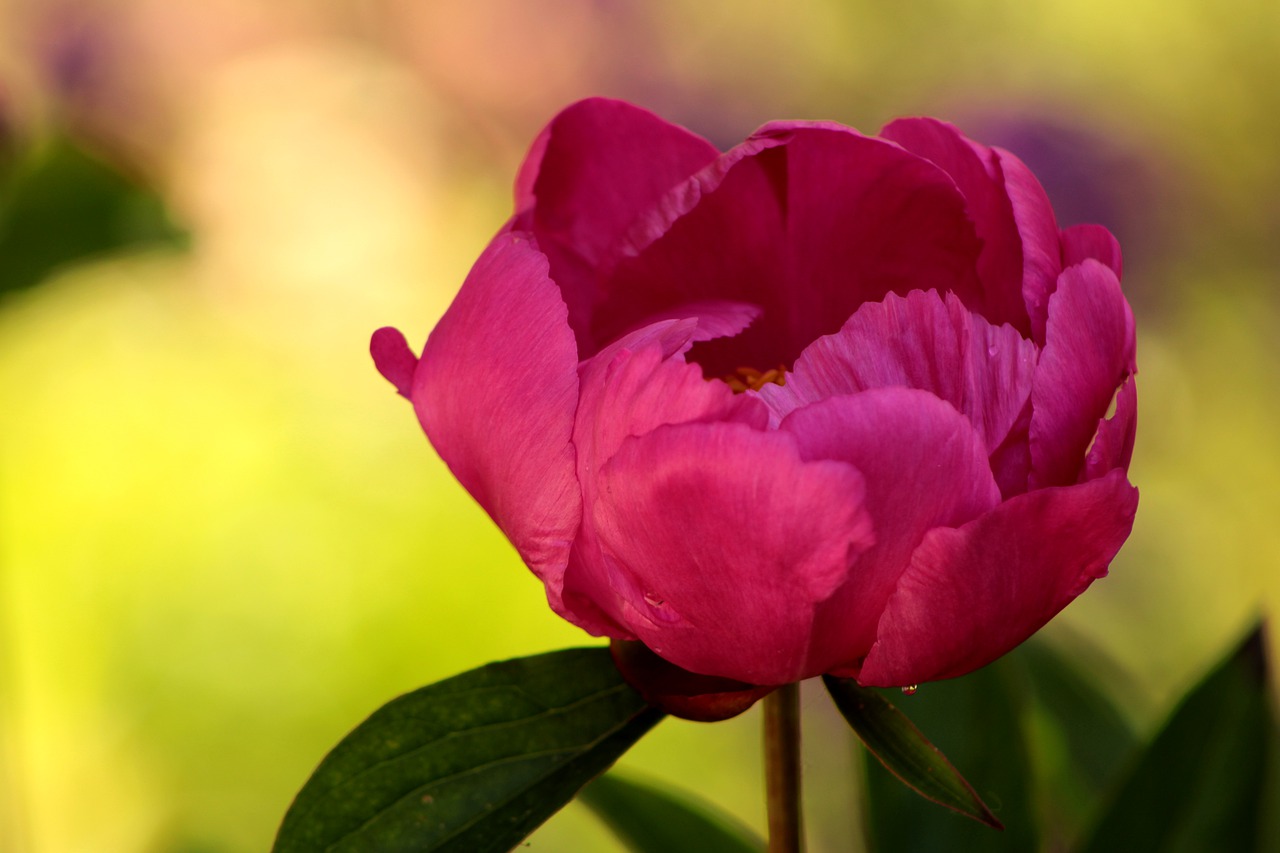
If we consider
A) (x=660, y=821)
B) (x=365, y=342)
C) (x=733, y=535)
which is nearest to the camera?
(x=733, y=535)

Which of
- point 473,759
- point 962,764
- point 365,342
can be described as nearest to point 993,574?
point 473,759

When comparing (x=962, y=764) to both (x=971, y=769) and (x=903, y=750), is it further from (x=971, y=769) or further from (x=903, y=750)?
(x=903, y=750)

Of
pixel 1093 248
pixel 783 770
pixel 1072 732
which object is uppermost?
pixel 1093 248

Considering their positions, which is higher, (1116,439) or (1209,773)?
(1116,439)

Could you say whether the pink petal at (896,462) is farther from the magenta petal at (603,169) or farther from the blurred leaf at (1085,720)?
the blurred leaf at (1085,720)

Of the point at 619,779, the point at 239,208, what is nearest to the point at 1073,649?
the point at 619,779

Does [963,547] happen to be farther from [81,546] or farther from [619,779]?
[81,546]
